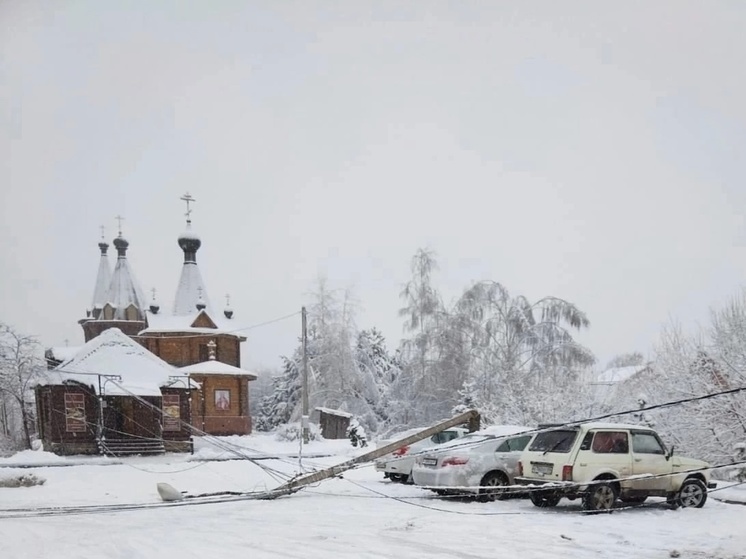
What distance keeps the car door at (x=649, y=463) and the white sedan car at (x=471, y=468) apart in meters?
1.85

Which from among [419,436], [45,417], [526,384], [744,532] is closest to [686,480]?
[744,532]

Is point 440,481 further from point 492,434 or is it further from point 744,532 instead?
point 744,532

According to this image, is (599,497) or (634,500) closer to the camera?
(599,497)

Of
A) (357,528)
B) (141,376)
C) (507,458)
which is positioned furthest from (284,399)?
(357,528)

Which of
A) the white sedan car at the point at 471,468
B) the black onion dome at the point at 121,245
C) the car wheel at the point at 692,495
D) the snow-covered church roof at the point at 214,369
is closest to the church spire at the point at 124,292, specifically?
the black onion dome at the point at 121,245

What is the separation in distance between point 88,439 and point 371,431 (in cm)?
1597

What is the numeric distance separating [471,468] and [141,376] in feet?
61.4

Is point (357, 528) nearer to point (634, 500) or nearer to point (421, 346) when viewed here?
point (634, 500)

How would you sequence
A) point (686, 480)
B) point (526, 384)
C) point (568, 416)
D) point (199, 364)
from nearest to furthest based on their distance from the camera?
point (686, 480) < point (568, 416) < point (526, 384) < point (199, 364)

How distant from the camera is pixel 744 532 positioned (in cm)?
780

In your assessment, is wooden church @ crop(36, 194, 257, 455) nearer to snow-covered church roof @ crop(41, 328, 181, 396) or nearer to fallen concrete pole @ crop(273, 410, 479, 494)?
snow-covered church roof @ crop(41, 328, 181, 396)

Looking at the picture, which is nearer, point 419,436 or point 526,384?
point 419,436

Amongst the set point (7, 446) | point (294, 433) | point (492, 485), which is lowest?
point (294, 433)

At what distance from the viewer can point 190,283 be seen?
3894cm
